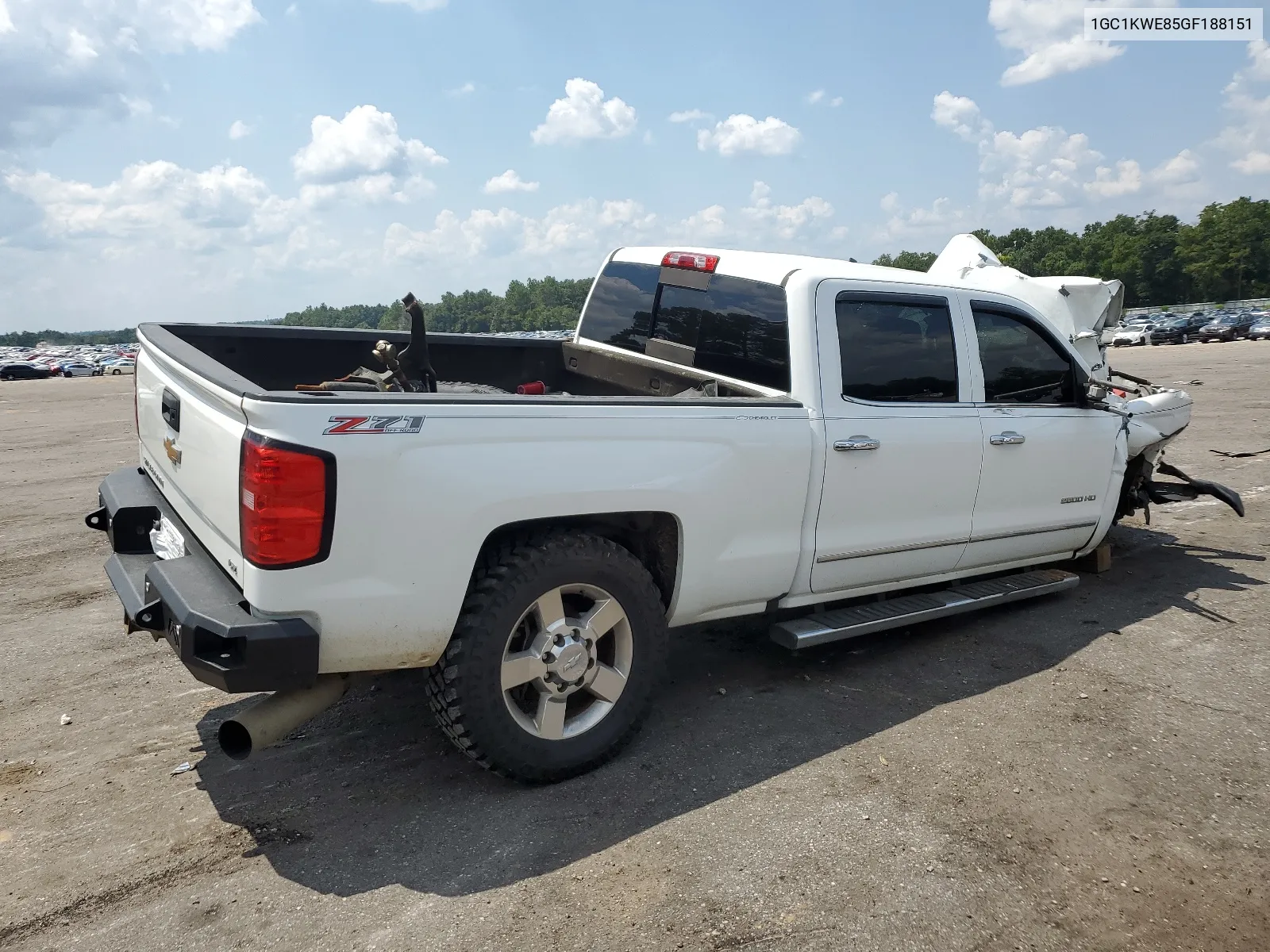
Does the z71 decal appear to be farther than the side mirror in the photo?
No

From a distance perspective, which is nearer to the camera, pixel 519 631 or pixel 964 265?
pixel 519 631

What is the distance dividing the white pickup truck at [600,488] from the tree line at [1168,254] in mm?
96398

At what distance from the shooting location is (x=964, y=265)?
7848mm

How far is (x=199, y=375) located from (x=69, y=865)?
1647 mm

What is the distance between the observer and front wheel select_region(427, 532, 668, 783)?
3.26 metres

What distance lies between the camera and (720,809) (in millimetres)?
3379

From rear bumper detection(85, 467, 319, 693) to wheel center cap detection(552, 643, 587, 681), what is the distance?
86cm

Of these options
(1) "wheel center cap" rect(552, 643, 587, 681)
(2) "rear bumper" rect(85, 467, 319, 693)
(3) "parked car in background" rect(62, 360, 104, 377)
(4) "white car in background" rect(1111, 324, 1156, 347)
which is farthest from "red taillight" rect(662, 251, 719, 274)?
(3) "parked car in background" rect(62, 360, 104, 377)

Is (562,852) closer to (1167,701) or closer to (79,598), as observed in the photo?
(1167,701)

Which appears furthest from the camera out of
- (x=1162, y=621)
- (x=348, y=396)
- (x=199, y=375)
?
(x=1162, y=621)

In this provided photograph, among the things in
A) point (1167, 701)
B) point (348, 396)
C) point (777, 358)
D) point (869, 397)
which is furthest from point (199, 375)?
point (1167, 701)

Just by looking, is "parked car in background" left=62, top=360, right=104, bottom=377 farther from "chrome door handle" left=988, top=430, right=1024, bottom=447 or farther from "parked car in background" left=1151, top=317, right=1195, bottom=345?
"chrome door handle" left=988, top=430, right=1024, bottom=447

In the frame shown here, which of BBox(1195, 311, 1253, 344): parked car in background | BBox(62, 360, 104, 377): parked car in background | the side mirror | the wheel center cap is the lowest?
BBox(62, 360, 104, 377): parked car in background

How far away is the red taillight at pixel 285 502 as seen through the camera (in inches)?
112
